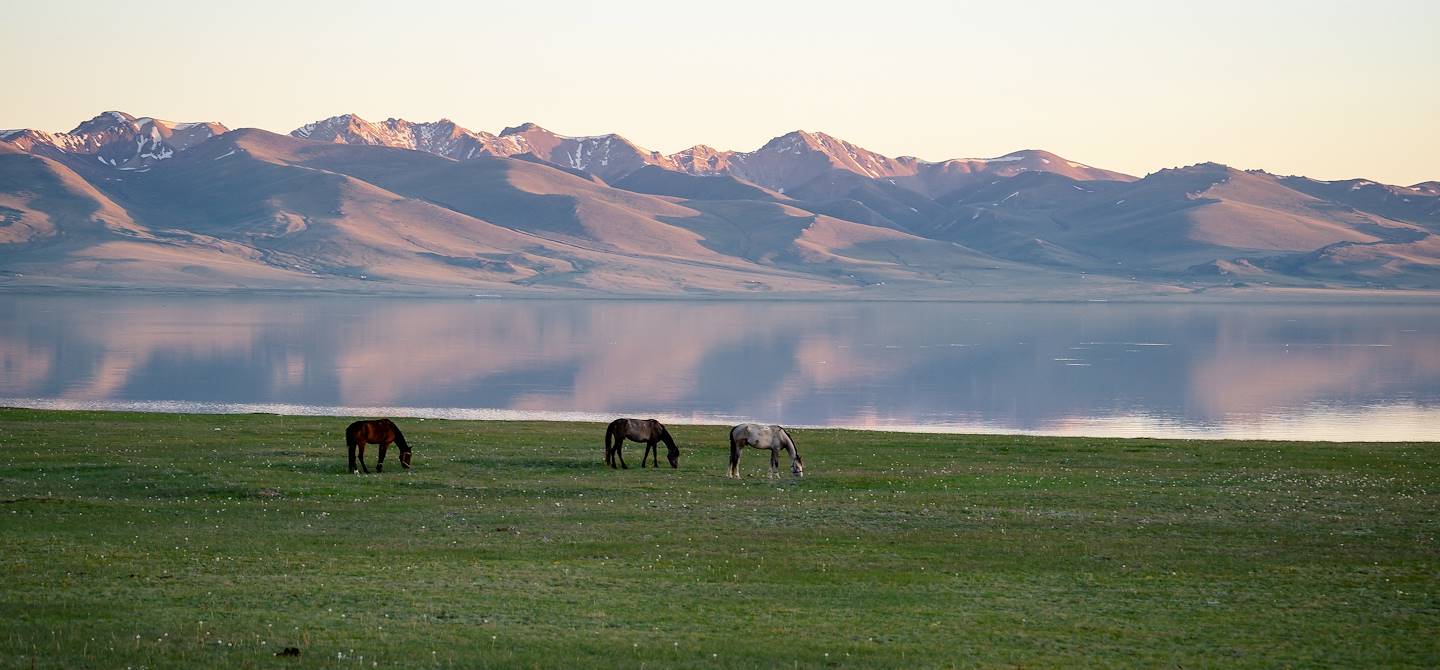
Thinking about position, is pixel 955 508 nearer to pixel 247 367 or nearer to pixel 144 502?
pixel 144 502

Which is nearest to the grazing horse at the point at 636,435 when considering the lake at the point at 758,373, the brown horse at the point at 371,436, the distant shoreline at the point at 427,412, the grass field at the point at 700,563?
the grass field at the point at 700,563

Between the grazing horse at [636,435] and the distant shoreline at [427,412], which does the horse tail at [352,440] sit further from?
the distant shoreline at [427,412]

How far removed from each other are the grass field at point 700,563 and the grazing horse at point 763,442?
20.6 inches

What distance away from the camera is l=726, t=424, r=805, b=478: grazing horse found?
92.1 feet

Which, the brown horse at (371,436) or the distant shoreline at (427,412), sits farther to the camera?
the distant shoreline at (427,412)

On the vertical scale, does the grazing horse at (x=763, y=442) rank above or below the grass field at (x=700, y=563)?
above

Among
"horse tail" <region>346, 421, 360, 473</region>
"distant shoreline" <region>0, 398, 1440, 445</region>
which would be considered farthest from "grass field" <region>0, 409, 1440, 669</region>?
"distant shoreline" <region>0, 398, 1440, 445</region>

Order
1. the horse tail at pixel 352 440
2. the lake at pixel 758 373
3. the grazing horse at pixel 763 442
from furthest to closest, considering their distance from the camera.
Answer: the lake at pixel 758 373 → the grazing horse at pixel 763 442 → the horse tail at pixel 352 440

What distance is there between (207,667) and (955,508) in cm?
1391

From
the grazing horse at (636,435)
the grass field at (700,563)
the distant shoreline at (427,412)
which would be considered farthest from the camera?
the distant shoreline at (427,412)

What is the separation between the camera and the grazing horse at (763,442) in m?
28.1

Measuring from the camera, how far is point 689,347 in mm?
117562

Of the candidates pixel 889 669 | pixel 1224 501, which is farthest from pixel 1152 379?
pixel 889 669

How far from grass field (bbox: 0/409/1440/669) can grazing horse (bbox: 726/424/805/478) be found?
525 millimetres
